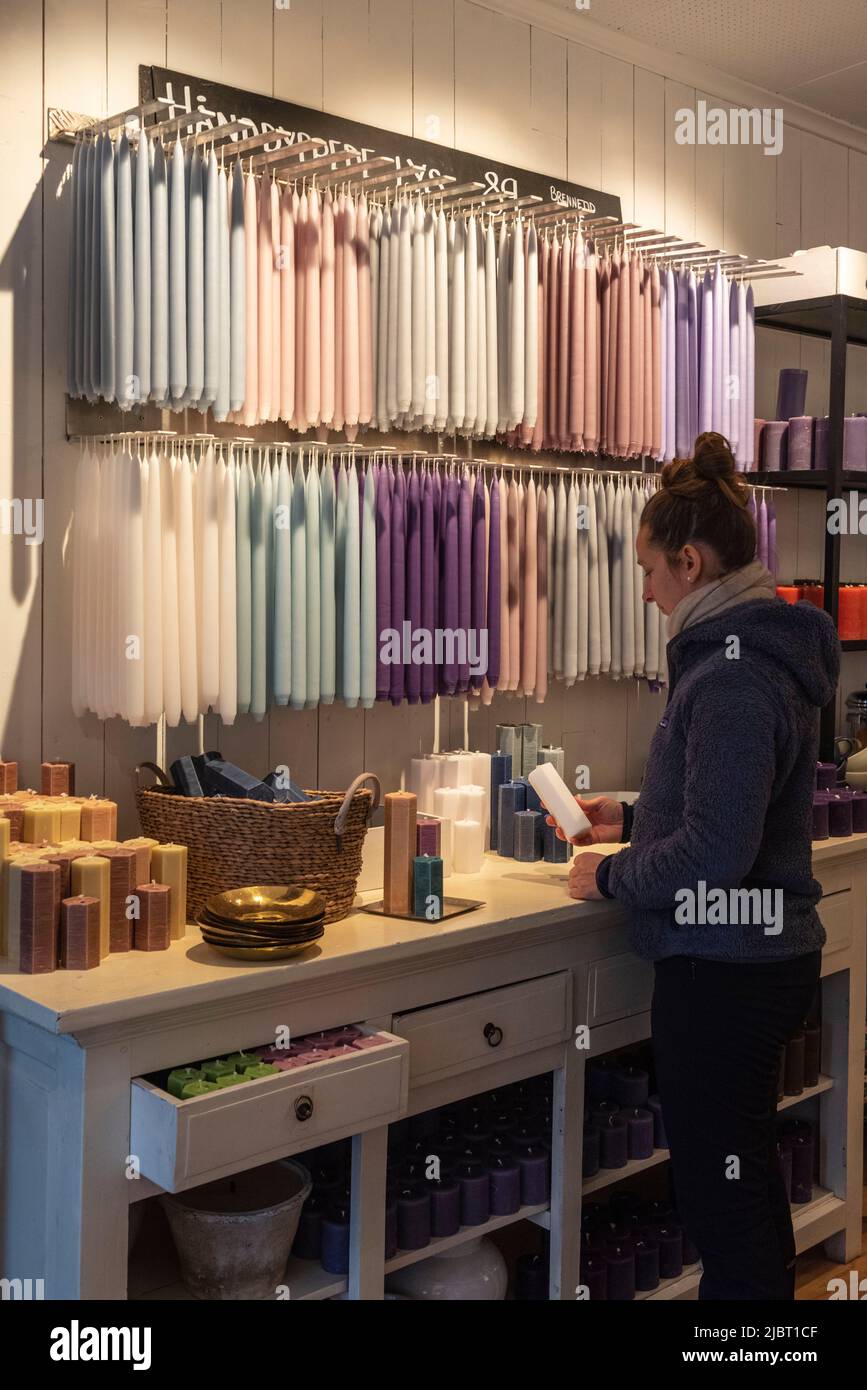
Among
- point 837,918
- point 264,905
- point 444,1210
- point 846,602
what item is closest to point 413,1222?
point 444,1210

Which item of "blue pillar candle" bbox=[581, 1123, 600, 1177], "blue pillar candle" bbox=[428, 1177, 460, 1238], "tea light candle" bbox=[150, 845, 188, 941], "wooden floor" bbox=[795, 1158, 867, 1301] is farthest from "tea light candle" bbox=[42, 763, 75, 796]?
"wooden floor" bbox=[795, 1158, 867, 1301]

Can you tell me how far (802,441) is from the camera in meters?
4.02

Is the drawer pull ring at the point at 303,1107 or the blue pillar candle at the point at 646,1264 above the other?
the drawer pull ring at the point at 303,1107

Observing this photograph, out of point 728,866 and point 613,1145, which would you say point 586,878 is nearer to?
point 728,866

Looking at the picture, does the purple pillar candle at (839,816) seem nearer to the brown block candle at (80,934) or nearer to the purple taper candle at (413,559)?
the purple taper candle at (413,559)

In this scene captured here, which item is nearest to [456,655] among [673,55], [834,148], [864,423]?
[864,423]

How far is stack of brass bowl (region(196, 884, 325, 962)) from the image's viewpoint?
7.18ft

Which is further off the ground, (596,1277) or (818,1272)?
(596,1277)

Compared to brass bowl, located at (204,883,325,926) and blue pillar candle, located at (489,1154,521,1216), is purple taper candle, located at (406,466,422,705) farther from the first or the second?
blue pillar candle, located at (489,1154,521,1216)

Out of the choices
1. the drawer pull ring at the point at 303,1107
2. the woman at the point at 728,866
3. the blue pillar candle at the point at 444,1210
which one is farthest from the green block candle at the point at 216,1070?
the woman at the point at 728,866

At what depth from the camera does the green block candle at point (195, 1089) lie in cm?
198

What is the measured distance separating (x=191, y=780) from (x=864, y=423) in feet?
8.33

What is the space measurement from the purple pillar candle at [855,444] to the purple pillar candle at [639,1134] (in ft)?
6.87

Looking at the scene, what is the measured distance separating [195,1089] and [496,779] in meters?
1.38
